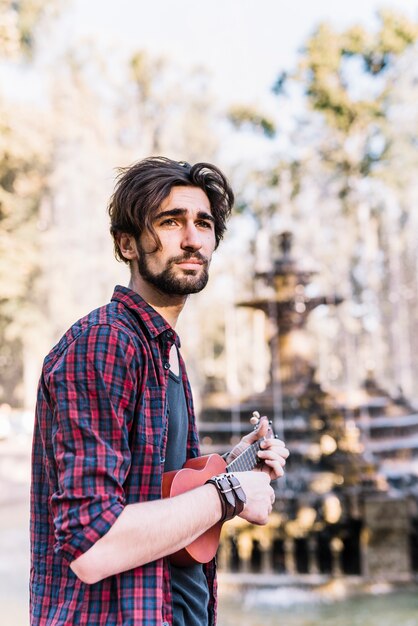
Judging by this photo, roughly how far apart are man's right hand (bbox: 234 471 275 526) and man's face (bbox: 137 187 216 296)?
38 cm

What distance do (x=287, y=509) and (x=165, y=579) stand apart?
25.0 feet

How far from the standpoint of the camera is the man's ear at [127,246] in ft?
5.36

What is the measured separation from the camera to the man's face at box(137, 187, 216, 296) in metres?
1.59

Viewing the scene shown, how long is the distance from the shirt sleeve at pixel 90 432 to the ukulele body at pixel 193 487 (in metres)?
0.15

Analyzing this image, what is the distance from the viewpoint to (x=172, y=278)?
5.21 ft

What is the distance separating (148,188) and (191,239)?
0.13m

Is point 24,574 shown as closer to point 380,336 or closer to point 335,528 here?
point 335,528

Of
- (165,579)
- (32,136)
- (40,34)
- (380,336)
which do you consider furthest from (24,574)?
(380,336)

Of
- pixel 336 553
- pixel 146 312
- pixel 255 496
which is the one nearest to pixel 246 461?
pixel 255 496

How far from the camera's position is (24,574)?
29.9ft

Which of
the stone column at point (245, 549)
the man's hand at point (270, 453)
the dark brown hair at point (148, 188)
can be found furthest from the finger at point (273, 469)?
the stone column at point (245, 549)

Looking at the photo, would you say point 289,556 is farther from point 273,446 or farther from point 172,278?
point 172,278

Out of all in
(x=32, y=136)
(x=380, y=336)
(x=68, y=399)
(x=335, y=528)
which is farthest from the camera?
(x=380, y=336)

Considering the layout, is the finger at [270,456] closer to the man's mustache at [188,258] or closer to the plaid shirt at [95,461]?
the plaid shirt at [95,461]
